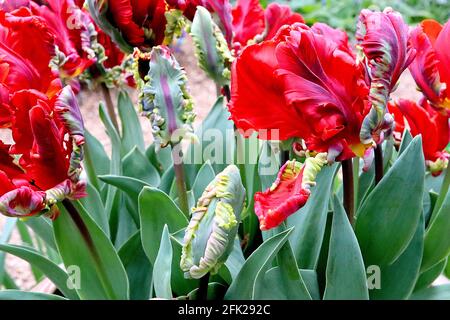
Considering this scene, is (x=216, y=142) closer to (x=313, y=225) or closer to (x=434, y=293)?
(x=313, y=225)

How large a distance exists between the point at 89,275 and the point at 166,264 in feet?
0.43

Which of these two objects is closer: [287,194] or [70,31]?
[287,194]

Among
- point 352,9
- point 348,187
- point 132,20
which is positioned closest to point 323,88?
point 348,187

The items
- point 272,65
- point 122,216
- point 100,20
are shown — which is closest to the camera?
point 272,65

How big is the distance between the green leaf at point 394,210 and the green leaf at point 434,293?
11 cm

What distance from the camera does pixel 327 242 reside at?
654 mm

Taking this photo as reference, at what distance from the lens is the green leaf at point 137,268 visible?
2.39 ft

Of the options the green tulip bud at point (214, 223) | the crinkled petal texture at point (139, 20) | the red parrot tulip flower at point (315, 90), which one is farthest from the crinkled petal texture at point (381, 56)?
the crinkled petal texture at point (139, 20)

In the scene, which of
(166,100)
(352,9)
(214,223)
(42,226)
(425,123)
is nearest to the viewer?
(214,223)

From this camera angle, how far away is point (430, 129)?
677 mm

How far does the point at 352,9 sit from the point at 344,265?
2627 millimetres

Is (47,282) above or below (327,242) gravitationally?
below
